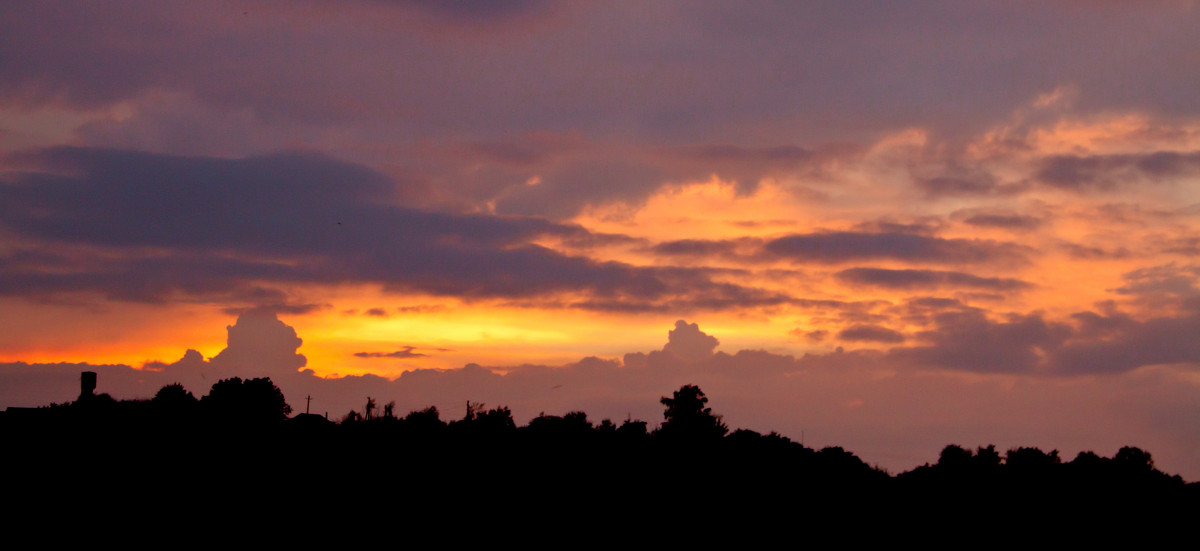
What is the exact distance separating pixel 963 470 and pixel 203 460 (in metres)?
71.5

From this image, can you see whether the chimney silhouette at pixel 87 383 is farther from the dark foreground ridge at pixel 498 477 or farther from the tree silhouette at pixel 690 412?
the tree silhouette at pixel 690 412

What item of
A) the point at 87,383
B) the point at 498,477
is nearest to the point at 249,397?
the point at 87,383

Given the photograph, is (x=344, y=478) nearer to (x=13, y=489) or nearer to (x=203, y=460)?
(x=203, y=460)

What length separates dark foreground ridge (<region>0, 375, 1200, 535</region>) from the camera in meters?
66.9

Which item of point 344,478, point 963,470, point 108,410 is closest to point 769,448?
point 963,470

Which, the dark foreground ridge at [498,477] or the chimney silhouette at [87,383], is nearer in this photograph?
the dark foreground ridge at [498,477]

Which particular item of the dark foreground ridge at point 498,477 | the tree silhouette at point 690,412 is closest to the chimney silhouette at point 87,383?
the dark foreground ridge at point 498,477

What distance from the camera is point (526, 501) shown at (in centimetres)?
7162

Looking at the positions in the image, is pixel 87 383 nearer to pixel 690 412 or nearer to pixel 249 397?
pixel 249 397

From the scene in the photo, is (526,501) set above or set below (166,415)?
below

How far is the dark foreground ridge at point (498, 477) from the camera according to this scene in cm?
6694

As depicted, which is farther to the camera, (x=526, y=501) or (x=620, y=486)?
(x=620, y=486)

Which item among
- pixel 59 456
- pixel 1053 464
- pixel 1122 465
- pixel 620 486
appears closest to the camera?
pixel 59 456

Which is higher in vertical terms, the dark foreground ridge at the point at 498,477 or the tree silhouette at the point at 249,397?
the tree silhouette at the point at 249,397
